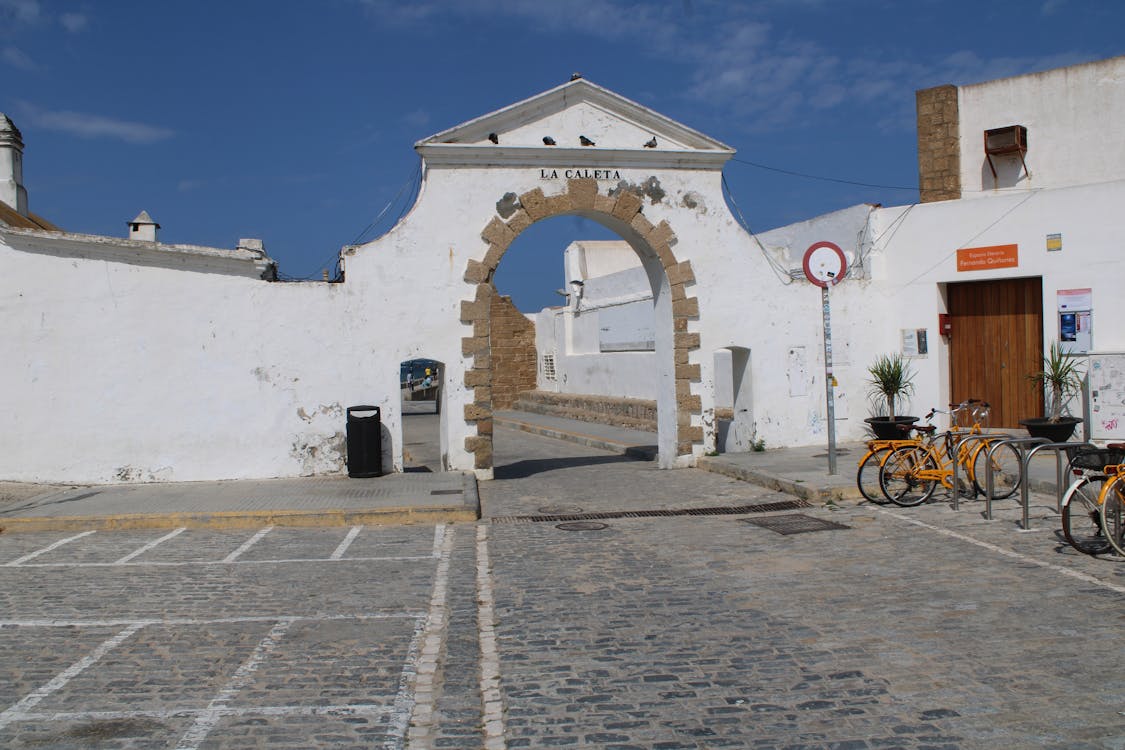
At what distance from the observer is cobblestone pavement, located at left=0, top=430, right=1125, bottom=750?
444 cm

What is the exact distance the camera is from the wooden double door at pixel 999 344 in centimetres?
1493

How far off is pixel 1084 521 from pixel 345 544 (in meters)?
7.03

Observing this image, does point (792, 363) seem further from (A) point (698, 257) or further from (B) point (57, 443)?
(B) point (57, 443)

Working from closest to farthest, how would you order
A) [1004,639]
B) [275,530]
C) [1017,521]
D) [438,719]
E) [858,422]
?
1. [438,719]
2. [1004,639]
3. [1017,521]
4. [275,530]
5. [858,422]

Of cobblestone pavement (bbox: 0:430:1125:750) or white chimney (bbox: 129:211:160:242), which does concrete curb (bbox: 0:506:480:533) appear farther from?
white chimney (bbox: 129:211:160:242)

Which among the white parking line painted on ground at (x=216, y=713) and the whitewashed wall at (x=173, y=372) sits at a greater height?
the whitewashed wall at (x=173, y=372)

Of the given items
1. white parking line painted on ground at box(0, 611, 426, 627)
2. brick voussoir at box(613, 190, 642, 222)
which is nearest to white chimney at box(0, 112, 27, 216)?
brick voussoir at box(613, 190, 642, 222)

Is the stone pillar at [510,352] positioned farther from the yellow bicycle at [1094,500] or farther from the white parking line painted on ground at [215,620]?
the white parking line painted on ground at [215,620]

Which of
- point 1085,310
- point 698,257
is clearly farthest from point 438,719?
point 1085,310

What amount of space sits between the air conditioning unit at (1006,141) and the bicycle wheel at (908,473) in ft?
32.8

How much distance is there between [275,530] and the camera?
33.6ft

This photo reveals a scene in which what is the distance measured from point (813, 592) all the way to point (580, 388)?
912 inches

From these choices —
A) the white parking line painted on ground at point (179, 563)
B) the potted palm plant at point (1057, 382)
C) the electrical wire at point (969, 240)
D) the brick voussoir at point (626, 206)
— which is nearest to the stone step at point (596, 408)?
the electrical wire at point (969, 240)

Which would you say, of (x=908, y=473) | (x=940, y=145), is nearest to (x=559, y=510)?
(x=908, y=473)
